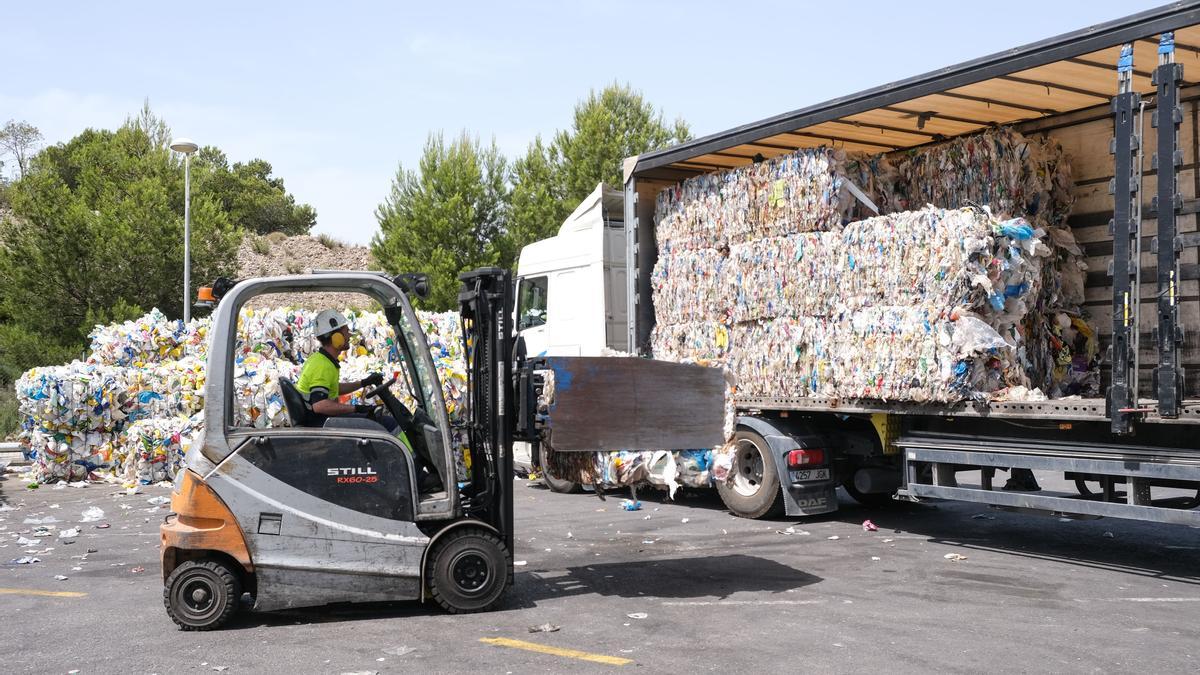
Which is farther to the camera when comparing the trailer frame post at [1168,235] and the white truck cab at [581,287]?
the white truck cab at [581,287]

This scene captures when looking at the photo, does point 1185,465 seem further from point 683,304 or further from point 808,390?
point 683,304

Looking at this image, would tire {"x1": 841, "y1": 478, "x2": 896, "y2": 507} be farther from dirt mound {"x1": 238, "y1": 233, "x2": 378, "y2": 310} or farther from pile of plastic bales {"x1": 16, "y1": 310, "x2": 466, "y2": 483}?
dirt mound {"x1": 238, "y1": 233, "x2": 378, "y2": 310}

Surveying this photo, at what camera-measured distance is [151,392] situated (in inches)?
607

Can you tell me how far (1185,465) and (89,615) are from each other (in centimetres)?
718

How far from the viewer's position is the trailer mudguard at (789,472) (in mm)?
10102

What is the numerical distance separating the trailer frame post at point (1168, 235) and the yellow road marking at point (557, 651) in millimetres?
4033

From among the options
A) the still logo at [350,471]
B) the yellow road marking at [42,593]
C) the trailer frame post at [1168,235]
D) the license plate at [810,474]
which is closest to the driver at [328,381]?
the still logo at [350,471]

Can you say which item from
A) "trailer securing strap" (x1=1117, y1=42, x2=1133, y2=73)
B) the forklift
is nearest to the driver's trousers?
the forklift

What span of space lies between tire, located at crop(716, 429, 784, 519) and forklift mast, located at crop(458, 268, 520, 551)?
399 cm

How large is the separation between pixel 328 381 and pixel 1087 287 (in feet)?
→ 21.6

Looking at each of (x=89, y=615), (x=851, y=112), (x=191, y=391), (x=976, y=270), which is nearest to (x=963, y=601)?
(x=976, y=270)

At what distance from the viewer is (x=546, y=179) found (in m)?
41.5

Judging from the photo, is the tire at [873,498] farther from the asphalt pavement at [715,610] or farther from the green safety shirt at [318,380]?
the green safety shirt at [318,380]

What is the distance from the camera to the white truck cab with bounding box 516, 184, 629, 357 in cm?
1270
